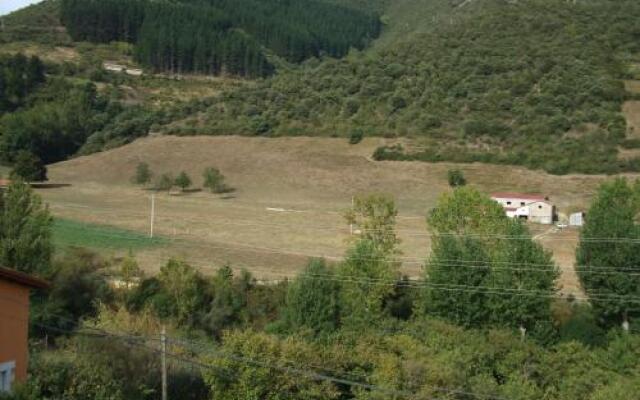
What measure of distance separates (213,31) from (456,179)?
82796 millimetres

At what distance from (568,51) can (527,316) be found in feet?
186

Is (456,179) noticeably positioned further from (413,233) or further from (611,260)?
(611,260)

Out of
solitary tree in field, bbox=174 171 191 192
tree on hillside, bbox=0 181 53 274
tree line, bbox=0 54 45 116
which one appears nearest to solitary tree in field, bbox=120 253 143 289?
tree on hillside, bbox=0 181 53 274

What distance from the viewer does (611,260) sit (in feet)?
117

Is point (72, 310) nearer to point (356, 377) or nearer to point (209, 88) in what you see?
point (356, 377)

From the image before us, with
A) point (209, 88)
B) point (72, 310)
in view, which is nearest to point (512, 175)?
point (72, 310)

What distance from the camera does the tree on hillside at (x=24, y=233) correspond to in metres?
35.7

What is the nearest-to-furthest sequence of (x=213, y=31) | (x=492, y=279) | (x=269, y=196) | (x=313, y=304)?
(x=313, y=304)
(x=492, y=279)
(x=269, y=196)
(x=213, y=31)

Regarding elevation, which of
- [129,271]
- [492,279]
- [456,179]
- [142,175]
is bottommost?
[129,271]

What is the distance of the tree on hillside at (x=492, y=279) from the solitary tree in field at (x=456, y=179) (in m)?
24.6

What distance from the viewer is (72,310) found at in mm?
36719

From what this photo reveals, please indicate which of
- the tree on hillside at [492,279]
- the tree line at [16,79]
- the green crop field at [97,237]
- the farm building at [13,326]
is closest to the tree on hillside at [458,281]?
the tree on hillside at [492,279]

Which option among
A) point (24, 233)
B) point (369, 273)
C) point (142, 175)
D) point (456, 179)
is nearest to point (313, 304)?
point (369, 273)

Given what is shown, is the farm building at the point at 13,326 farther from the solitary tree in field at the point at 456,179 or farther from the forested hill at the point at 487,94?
the forested hill at the point at 487,94
